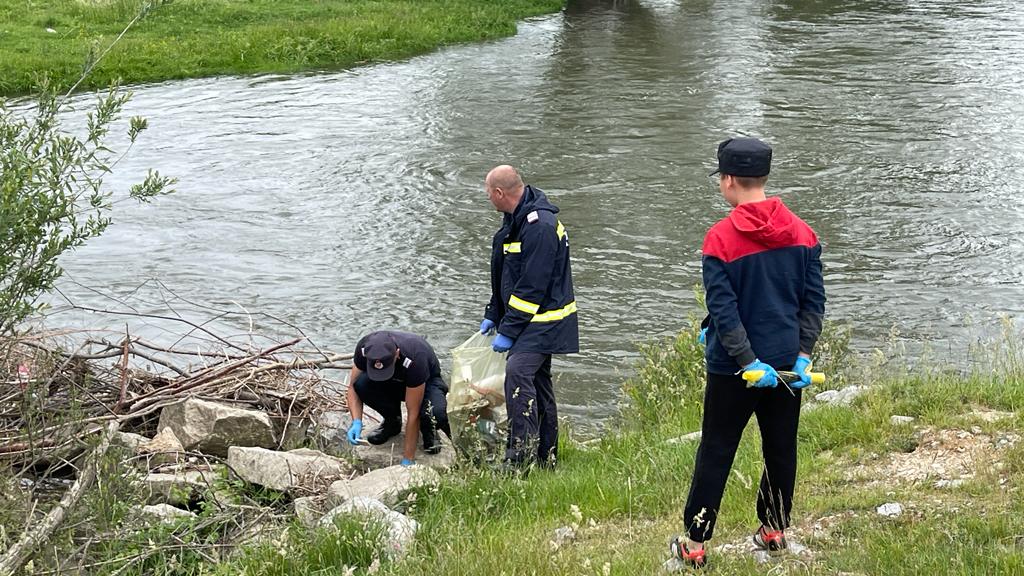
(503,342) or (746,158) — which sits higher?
(746,158)

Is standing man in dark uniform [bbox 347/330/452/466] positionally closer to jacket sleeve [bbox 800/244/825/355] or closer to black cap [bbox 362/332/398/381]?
black cap [bbox 362/332/398/381]

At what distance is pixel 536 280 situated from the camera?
6.85 metres

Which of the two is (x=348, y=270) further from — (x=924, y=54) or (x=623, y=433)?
(x=924, y=54)

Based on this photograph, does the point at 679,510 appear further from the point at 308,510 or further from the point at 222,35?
the point at 222,35

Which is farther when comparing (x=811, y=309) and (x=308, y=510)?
(x=308, y=510)

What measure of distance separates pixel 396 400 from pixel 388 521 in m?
2.46

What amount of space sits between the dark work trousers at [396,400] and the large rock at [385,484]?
99 centimetres

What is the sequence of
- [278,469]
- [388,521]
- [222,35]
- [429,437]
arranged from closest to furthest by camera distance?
[388,521] → [278,469] → [429,437] → [222,35]

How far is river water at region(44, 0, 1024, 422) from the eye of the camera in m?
11.7

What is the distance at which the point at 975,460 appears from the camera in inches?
224

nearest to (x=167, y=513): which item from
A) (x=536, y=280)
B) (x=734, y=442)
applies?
(x=536, y=280)

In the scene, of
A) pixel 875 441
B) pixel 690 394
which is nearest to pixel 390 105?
pixel 690 394

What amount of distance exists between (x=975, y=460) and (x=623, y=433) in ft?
8.38

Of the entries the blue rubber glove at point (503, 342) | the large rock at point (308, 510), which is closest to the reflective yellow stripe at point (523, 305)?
the blue rubber glove at point (503, 342)
